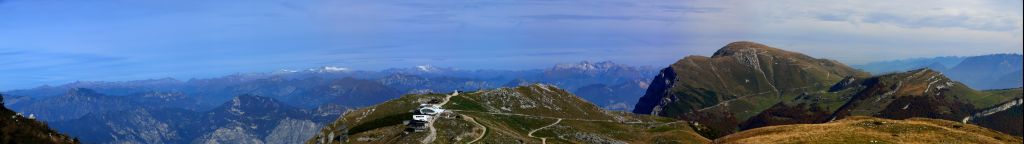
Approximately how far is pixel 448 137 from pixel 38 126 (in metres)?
63.2

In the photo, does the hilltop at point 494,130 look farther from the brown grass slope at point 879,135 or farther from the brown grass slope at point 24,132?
the brown grass slope at point 24,132

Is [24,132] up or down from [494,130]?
up

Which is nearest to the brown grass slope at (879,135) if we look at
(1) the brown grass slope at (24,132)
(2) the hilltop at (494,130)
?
(2) the hilltop at (494,130)

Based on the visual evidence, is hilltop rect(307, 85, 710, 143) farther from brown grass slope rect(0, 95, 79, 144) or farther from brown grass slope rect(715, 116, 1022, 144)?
brown grass slope rect(0, 95, 79, 144)

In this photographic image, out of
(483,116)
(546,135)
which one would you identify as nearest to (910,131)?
(546,135)

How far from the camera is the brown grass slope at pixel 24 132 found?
7369cm

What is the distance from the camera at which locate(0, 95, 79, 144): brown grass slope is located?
7369 cm

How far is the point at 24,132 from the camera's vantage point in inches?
2997

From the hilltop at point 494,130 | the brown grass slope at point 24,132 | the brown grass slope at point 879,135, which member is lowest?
the hilltop at point 494,130

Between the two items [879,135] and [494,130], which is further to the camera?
[494,130]

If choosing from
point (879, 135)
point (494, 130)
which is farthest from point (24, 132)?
point (879, 135)

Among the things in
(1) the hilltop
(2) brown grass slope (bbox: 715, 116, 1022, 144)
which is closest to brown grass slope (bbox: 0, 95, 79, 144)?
(1) the hilltop

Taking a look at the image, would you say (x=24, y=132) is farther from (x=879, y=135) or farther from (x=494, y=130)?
(x=879, y=135)

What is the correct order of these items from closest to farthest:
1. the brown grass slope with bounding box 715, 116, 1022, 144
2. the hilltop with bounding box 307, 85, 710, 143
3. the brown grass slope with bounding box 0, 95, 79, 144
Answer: the brown grass slope with bounding box 0, 95, 79, 144 → the brown grass slope with bounding box 715, 116, 1022, 144 → the hilltop with bounding box 307, 85, 710, 143
